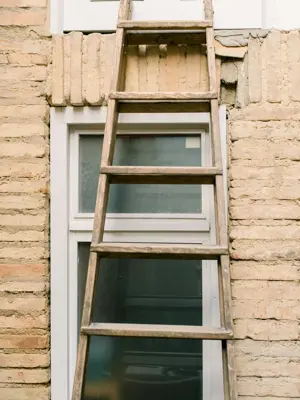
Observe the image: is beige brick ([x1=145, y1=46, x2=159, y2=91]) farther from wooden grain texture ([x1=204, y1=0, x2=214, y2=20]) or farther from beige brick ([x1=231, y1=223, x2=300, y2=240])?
beige brick ([x1=231, y1=223, x2=300, y2=240])

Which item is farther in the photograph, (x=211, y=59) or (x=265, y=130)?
(x=265, y=130)

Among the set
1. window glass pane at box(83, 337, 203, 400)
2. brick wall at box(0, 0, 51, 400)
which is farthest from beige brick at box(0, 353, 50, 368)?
window glass pane at box(83, 337, 203, 400)

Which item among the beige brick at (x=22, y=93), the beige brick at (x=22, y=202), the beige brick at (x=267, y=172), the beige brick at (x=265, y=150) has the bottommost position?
the beige brick at (x=22, y=202)

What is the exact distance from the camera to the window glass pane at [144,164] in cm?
207

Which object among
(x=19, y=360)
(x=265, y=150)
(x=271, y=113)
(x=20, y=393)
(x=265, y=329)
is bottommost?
(x=20, y=393)

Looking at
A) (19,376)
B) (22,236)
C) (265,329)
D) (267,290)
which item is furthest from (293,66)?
(19,376)

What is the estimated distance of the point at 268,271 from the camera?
1928 millimetres

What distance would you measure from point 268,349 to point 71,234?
868 mm

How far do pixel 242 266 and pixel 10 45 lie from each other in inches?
48.7

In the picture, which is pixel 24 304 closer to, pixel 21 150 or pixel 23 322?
pixel 23 322

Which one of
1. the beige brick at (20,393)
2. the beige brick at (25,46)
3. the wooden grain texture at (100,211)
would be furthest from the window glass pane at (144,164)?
the beige brick at (20,393)

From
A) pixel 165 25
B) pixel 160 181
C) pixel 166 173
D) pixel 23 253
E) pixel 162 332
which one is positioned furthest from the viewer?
pixel 23 253

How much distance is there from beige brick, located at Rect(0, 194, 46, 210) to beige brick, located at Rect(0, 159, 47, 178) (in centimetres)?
8

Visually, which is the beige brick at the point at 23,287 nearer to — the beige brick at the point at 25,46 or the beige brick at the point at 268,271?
the beige brick at the point at 268,271
